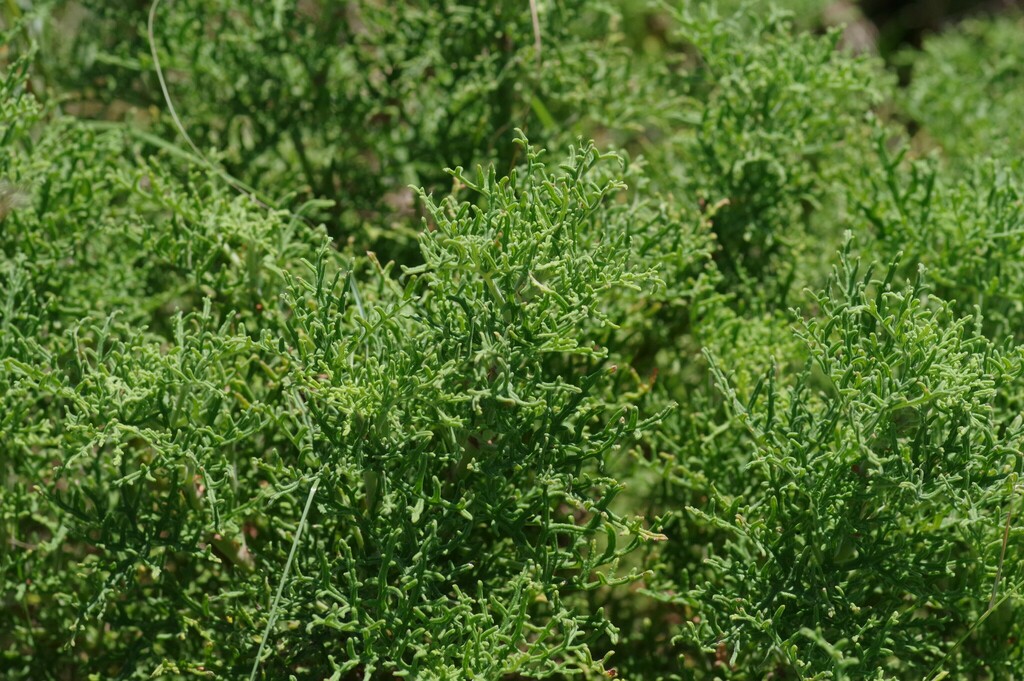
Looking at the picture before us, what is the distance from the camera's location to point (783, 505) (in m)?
1.35

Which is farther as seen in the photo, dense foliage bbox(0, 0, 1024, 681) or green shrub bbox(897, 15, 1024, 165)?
green shrub bbox(897, 15, 1024, 165)

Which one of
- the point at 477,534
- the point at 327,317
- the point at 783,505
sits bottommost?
the point at 477,534

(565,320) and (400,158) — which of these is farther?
(400,158)

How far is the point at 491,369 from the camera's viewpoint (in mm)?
1317

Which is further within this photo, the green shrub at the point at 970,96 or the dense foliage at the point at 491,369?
the green shrub at the point at 970,96

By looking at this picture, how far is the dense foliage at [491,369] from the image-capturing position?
1.27 metres

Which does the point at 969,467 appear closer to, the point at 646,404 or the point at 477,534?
the point at 646,404

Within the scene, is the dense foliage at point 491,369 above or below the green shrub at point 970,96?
below

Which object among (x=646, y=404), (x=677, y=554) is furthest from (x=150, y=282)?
(x=677, y=554)

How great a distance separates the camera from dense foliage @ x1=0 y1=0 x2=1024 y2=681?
4.16ft

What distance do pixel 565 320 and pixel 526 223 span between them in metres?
0.13

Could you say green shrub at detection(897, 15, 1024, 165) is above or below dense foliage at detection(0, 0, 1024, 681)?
above

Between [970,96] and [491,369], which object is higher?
[970,96]

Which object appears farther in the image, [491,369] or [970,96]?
[970,96]
